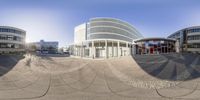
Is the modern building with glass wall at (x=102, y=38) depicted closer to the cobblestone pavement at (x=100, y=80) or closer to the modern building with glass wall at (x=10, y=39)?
the modern building with glass wall at (x=10, y=39)

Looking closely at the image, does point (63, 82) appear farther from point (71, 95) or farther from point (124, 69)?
point (124, 69)

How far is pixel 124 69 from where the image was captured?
13.5 meters

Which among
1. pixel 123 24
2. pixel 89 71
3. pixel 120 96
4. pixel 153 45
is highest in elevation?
pixel 123 24

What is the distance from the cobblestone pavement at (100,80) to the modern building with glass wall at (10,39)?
40484 mm

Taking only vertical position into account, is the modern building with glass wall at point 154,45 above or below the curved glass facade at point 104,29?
below

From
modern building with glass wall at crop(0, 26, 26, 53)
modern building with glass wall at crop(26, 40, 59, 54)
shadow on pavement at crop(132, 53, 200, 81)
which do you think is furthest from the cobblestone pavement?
modern building with glass wall at crop(0, 26, 26, 53)

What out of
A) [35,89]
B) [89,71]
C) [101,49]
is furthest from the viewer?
[101,49]

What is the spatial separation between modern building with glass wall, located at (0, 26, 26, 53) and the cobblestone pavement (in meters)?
40.5

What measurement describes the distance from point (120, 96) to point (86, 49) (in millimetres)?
39177

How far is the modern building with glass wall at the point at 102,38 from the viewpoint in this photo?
44.3m

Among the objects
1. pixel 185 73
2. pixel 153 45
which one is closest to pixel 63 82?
pixel 185 73

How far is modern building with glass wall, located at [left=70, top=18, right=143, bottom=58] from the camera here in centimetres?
4431

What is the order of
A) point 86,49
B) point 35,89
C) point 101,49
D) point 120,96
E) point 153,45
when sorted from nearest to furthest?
point 120,96 → point 35,89 → point 153,45 → point 101,49 → point 86,49

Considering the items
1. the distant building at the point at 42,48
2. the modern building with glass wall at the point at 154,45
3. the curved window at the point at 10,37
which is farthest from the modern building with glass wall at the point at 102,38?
the curved window at the point at 10,37
